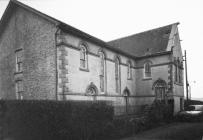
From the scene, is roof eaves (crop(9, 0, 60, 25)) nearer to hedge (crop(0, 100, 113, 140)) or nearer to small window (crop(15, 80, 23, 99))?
small window (crop(15, 80, 23, 99))

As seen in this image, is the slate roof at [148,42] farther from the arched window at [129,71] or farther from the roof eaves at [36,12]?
the roof eaves at [36,12]

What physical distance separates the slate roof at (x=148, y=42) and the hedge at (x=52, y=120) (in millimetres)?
16616

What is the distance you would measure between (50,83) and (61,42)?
332 centimetres

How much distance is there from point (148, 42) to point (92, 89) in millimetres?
13722

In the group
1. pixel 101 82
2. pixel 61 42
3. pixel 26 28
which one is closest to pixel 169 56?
pixel 101 82

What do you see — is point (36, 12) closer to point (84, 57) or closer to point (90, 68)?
point (84, 57)

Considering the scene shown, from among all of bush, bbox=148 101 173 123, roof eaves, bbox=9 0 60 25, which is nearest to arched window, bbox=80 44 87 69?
roof eaves, bbox=9 0 60 25

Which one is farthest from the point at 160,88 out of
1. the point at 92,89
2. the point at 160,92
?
the point at 92,89

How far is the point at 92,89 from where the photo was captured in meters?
19.7

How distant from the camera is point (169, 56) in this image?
25750mm

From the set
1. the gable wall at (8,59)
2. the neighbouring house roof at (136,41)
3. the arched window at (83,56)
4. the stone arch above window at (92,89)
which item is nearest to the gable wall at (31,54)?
the gable wall at (8,59)

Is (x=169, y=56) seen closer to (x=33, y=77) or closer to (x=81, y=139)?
(x=33, y=77)

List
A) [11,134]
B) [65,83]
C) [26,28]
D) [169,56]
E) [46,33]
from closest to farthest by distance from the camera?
[11,134], [65,83], [46,33], [26,28], [169,56]

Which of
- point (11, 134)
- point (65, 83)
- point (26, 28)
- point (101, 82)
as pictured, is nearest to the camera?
point (11, 134)
